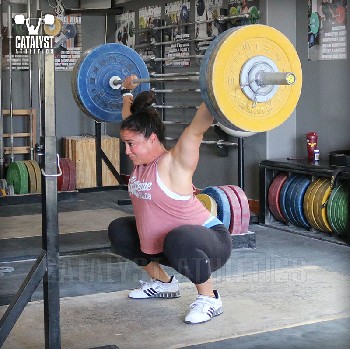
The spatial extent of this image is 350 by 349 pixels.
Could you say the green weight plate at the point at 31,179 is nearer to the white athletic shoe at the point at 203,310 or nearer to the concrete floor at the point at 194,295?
the concrete floor at the point at 194,295

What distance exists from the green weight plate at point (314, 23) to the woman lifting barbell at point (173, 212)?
245 cm

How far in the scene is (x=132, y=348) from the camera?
8.80 feet

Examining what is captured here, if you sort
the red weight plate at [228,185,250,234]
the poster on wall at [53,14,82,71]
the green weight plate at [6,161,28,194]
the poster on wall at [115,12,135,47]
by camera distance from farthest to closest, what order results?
the poster on wall at [53,14,82,71] → the poster on wall at [115,12,135,47] → the green weight plate at [6,161,28,194] → the red weight plate at [228,185,250,234]

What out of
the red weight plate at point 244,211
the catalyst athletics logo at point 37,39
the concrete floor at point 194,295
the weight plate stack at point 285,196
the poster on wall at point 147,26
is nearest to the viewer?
the catalyst athletics logo at point 37,39

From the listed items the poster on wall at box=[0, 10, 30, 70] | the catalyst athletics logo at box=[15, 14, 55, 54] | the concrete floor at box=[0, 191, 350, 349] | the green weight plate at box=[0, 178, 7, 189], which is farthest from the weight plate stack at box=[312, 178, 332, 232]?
the poster on wall at box=[0, 10, 30, 70]

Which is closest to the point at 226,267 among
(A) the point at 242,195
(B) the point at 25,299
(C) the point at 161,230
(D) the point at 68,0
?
(A) the point at 242,195

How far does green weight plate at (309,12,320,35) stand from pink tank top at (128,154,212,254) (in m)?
2.54

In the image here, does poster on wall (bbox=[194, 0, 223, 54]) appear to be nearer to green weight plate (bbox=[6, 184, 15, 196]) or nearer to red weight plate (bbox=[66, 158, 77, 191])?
red weight plate (bbox=[66, 158, 77, 191])

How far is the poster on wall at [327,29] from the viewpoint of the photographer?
4.97 metres

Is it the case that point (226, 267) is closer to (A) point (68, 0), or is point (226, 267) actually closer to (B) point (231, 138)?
(B) point (231, 138)

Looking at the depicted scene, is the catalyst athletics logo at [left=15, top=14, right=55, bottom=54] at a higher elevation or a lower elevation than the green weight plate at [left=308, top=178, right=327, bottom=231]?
higher

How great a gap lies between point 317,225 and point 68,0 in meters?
4.35

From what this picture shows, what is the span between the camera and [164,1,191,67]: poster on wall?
632 centimetres

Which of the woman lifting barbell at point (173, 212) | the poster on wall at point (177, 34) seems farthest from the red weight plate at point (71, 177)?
the woman lifting barbell at point (173, 212)
